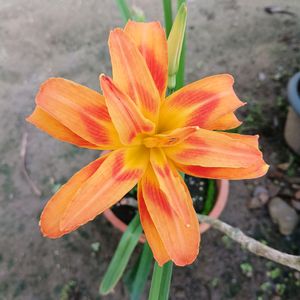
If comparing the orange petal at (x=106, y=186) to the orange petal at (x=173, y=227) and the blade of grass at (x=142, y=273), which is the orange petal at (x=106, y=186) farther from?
the blade of grass at (x=142, y=273)

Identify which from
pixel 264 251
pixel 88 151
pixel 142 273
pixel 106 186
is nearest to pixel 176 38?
pixel 106 186

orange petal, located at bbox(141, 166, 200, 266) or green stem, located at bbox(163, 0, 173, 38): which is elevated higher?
green stem, located at bbox(163, 0, 173, 38)

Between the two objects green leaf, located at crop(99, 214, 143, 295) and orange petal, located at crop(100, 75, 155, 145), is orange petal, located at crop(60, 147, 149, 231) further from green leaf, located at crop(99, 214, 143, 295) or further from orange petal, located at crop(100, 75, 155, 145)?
green leaf, located at crop(99, 214, 143, 295)

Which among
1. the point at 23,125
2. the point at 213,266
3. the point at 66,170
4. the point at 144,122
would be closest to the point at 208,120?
the point at 144,122

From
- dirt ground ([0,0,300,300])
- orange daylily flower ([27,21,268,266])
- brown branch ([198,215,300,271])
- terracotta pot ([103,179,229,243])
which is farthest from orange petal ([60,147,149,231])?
dirt ground ([0,0,300,300])

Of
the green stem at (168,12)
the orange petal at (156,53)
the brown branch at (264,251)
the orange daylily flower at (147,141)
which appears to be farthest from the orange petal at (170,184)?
the green stem at (168,12)

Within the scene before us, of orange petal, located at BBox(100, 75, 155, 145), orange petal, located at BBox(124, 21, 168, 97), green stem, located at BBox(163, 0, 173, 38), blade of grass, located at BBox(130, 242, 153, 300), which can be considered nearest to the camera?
orange petal, located at BBox(100, 75, 155, 145)
